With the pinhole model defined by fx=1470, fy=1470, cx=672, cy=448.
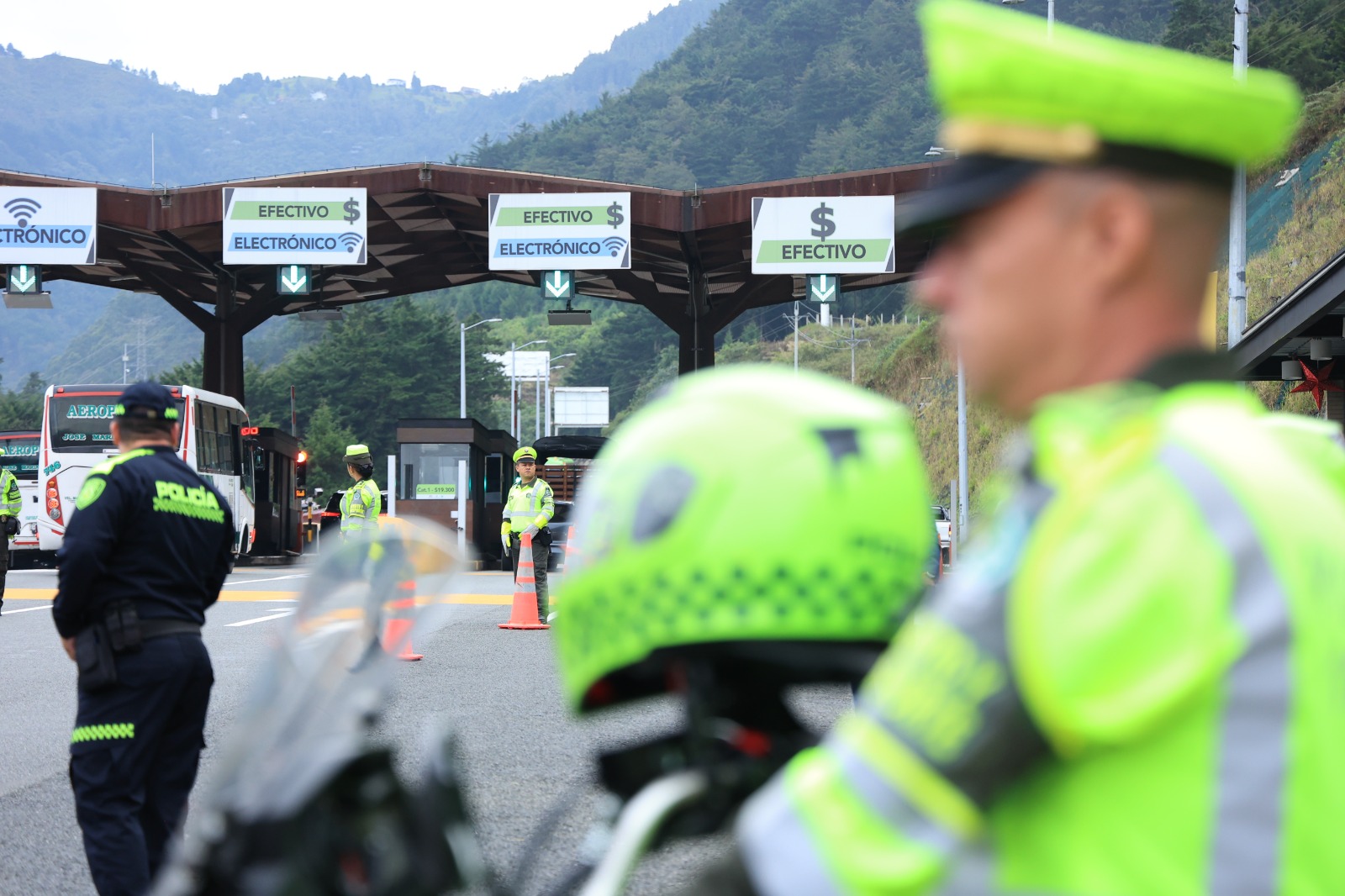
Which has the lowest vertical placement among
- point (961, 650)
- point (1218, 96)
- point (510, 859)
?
point (510, 859)

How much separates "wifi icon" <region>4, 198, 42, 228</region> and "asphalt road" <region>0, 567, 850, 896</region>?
13001mm

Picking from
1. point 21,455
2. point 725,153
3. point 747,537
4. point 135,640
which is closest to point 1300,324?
point 135,640

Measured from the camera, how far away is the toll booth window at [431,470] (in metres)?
31.9

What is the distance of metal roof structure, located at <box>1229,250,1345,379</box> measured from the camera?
13.8 meters

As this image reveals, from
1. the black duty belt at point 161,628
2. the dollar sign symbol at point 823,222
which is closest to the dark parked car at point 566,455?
the dollar sign symbol at point 823,222

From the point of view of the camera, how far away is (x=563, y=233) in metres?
26.3

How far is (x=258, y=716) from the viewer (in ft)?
5.47

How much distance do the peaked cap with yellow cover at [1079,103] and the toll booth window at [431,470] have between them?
31118 mm

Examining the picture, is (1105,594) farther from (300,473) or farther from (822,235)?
(300,473)

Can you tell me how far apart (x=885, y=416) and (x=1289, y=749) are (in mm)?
538

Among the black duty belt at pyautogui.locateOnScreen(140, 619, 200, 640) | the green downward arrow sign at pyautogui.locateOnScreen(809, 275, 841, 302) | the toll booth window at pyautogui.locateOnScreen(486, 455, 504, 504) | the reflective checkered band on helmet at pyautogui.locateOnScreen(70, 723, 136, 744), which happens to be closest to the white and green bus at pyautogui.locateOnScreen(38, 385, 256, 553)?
the toll booth window at pyautogui.locateOnScreen(486, 455, 504, 504)

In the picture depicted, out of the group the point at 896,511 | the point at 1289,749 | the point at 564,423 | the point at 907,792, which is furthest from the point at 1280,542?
the point at 564,423

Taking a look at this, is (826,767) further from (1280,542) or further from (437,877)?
(437,877)

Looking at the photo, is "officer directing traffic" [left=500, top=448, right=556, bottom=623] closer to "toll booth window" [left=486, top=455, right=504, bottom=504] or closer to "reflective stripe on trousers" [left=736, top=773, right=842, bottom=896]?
"reflective stripe on trousers" [left=736, top=773, right=842, bottom=896]
